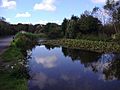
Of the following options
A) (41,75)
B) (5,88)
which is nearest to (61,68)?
(41,75)

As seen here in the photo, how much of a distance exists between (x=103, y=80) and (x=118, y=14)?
3761 cm

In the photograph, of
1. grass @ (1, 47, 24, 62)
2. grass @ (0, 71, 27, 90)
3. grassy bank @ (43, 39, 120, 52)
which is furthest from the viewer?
grassy bank @ (43, 39, 120, 52)

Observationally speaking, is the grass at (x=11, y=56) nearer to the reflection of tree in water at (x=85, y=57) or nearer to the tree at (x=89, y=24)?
the reflection of tree in water at (x=85, y=57)

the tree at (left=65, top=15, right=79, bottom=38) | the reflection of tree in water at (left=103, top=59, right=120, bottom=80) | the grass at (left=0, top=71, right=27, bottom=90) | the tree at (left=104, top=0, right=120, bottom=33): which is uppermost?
the tree at (left=104, top=0, right=120, bottom=33)

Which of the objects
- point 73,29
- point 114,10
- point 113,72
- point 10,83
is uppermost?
point 114,10

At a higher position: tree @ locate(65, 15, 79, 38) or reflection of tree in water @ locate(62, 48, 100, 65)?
tree @ locate(65, 15, 79, 38)

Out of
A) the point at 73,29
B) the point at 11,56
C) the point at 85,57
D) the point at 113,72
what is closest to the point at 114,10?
the point at 73,29

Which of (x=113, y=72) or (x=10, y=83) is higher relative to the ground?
(x=10, y=83)

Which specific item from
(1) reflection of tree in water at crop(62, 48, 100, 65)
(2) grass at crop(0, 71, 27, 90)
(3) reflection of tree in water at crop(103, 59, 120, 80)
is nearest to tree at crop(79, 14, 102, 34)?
(1) reflection of tree in water at crop(62, 48, 100, 65)

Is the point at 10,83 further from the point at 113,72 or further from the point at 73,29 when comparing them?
the point at 73,29

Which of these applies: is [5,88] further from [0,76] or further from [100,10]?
[100,10]

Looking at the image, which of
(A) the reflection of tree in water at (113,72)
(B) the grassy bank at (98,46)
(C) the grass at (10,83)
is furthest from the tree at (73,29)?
(C) the grass at (10,83)

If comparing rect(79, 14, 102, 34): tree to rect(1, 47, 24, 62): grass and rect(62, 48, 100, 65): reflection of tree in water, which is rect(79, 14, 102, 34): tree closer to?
rect(62, 48, 100, 65): reflection of tree in water

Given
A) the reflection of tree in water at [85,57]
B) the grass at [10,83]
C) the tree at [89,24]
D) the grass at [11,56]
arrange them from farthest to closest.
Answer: the tree at [89,24], the reflection of tree in water at [85,57], the grass at [11,56], the grass at [10,83]
